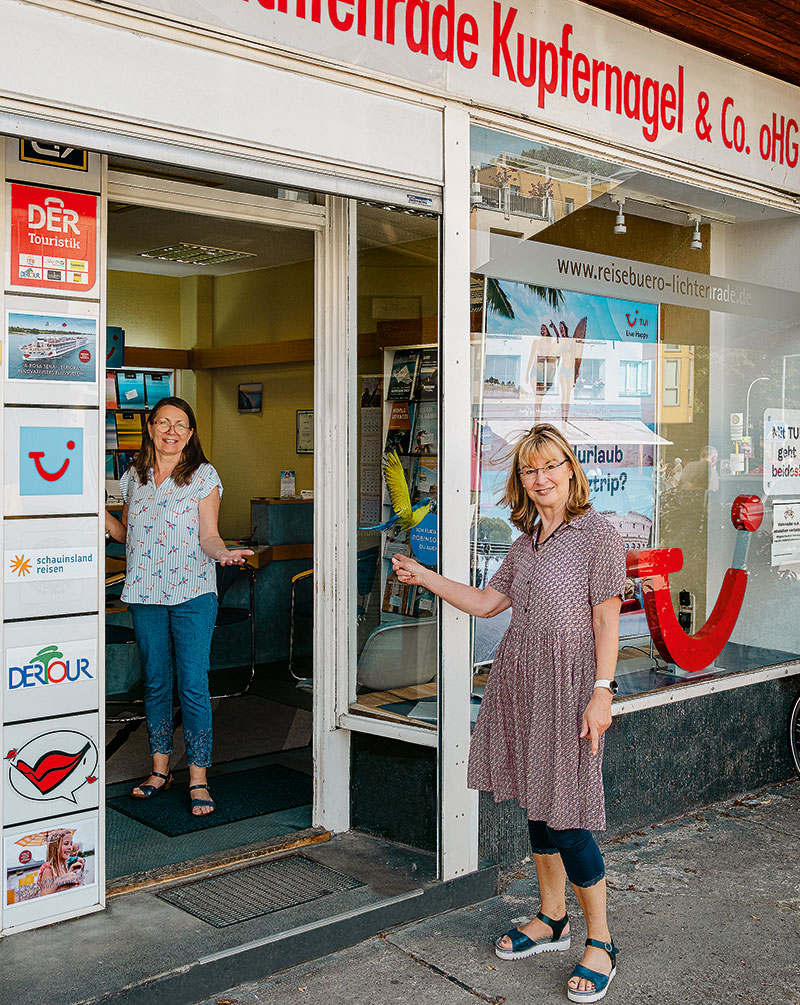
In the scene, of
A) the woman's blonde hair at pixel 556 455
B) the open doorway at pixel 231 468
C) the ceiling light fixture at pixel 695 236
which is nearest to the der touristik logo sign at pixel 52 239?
the open doorway at pixel 231 468

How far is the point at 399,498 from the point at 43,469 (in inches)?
52.0

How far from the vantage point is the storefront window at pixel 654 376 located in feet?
14.0

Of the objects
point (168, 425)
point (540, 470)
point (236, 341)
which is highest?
point (236, 341)

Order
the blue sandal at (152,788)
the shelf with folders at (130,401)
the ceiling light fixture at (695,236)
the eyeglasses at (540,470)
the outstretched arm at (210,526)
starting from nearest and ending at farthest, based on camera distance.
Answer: the eyeglasses at (540,470) < the outstretched arm at (210,526) < the blue sandal at (152,788) < the ceiling light fixture at (695,236) < the shelf with folders at (130,401)

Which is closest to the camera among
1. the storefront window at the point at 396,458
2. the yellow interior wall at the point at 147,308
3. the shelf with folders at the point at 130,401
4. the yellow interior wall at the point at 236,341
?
the storefront window at the point at 396,458

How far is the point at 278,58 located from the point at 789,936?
3289 mm

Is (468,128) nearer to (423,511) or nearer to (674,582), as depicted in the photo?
(423,511)

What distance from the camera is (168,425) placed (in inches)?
180

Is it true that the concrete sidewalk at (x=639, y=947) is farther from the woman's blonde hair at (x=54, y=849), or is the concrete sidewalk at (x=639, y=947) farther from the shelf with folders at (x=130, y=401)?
the shelf with folders at (x=130, y=401)

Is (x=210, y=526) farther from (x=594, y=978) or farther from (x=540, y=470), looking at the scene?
(x=594, y=978)

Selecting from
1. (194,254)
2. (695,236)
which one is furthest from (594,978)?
(194,254)

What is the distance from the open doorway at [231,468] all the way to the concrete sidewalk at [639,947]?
2.74 ft

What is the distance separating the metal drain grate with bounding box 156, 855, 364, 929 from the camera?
364 cm

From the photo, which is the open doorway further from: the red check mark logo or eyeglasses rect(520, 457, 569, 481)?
eyeglasses rect(520, 457, 569, 481)
